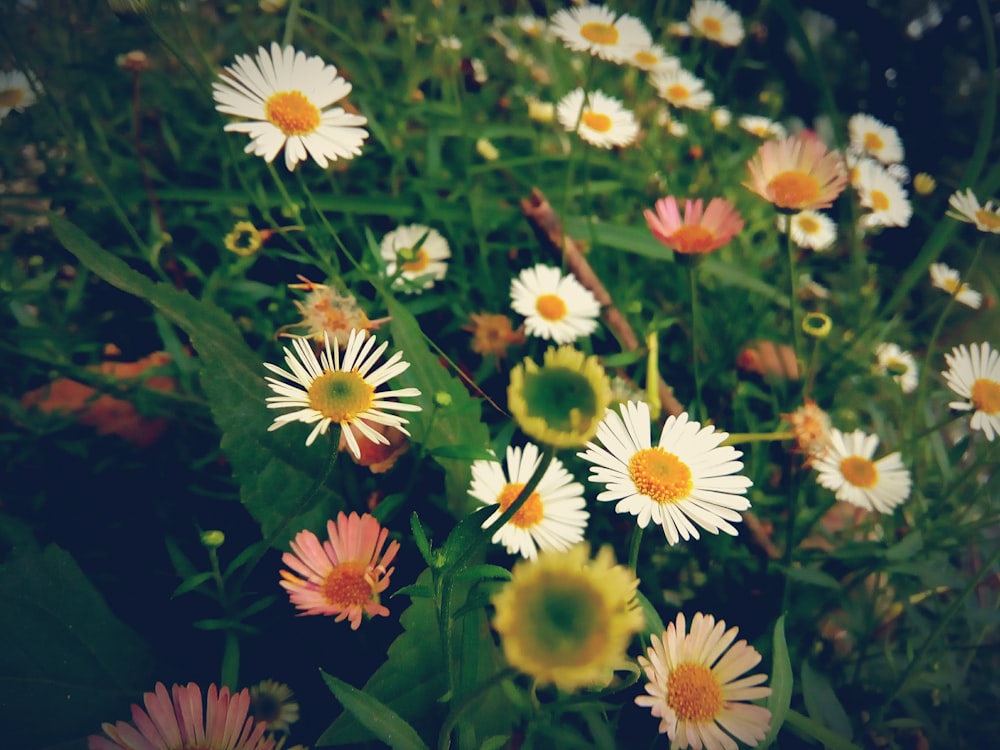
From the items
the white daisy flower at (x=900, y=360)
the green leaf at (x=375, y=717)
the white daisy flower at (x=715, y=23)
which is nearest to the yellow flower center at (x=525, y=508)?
the green leaf at (x=375, y=717)

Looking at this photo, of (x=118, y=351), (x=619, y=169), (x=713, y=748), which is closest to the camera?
(x=713, y=748)

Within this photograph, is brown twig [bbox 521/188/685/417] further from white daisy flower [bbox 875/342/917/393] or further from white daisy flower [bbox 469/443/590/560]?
white daisy flower [bbox 875/342/917/393]

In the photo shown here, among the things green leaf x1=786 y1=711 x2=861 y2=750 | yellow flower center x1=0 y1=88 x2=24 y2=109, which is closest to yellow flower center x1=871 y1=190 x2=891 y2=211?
green leaf x1=786 y1=711 x2=861 y2=750

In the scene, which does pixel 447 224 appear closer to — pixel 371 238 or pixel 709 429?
pixel 371 238

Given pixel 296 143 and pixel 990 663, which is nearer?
pixel 296 143

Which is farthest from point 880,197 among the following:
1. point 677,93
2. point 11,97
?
point 11,97

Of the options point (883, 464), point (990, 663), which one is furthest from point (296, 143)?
point (990, 663)
